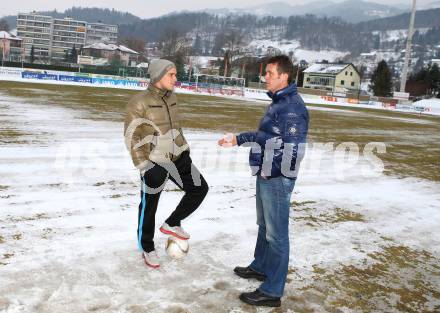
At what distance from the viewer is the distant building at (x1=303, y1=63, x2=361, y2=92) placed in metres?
106

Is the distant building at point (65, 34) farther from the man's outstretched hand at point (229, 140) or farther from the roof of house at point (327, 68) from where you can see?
the man's outstretched hand at point (229, 140)

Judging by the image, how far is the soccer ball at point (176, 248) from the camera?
4.61 m

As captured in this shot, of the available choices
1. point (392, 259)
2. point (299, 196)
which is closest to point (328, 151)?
point (299, 196)

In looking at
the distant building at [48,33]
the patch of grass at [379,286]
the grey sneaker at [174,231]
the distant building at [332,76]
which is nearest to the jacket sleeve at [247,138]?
the grey sneaker at [174,231]

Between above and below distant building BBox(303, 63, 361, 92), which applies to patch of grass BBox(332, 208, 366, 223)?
below

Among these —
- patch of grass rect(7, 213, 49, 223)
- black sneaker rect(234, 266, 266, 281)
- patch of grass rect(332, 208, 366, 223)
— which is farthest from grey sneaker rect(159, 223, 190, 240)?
patch of grass rect(332, 208, 366, 223)

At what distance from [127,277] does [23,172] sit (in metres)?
4.50

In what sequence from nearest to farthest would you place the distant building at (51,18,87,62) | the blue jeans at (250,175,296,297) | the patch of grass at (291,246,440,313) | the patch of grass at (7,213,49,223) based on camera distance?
the blue jeans at (250,175,296,297) → the patch of grass at (291,246,440,313) → the patch of grass at (7,213,49,223) → the distant building at (51,18,87,62)

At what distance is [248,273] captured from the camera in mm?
4320

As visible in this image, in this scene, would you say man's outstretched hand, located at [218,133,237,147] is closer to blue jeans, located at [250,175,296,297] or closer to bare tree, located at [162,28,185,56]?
blue jeans, located at [250,175,296,297]

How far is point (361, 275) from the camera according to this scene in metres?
4.64

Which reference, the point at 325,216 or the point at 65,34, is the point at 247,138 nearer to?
the point at 325,216

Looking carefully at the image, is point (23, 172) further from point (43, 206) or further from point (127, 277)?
point (127, 277)

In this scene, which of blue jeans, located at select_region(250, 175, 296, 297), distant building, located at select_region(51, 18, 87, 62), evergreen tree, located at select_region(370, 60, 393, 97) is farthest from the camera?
distant building, located at select_region(51, 18, 87, 62)
